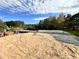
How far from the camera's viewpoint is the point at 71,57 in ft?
37.6

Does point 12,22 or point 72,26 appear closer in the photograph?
point 72,26

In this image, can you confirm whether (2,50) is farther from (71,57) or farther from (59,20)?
(59,20)

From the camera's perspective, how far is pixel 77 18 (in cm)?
6500

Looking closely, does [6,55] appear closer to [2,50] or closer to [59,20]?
[2,50]

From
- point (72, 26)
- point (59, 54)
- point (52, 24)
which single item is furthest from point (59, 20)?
point (59, 54)

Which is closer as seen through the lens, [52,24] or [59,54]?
[59,54]

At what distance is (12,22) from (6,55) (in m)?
72.5

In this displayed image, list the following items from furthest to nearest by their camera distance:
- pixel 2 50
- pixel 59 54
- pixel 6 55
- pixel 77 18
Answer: pixel 77 18 → pixel 59 54 → pixel 2 50 → pixel 6 55

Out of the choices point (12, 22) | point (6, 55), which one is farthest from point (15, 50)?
point (12, 22)

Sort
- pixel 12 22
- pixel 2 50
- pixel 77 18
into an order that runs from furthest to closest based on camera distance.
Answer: pixel 12 22 < pixel 77 18 < pixel 2 50

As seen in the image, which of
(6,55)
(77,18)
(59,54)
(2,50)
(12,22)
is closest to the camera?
(6,55)

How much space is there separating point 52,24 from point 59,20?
4.94 m

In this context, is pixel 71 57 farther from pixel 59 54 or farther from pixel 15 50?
pixel 15 50

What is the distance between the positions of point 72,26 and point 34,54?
55.2 metres
